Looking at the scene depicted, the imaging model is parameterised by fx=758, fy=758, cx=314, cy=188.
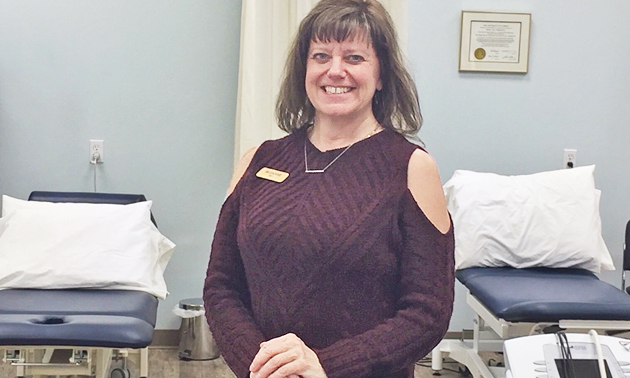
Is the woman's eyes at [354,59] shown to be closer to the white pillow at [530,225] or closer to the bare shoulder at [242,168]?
the bare shoulder at [242,168]

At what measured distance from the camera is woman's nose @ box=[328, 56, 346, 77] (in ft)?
4.38

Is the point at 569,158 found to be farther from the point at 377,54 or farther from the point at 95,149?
the point at 377,54

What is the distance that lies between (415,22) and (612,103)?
103cm

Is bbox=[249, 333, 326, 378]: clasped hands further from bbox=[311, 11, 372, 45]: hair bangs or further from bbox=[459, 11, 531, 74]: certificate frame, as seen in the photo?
bbox=[459, 11, 531, 74]: certificate frame

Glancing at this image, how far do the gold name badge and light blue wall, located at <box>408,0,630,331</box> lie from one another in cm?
228

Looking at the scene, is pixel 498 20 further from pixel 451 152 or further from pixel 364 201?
pixel 364 201

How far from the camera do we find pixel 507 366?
151cm

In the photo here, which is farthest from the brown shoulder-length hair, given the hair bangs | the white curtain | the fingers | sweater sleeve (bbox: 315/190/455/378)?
the white curtain

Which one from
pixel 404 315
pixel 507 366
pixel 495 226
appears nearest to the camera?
pixel 404 315

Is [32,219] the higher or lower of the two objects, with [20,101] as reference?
lower

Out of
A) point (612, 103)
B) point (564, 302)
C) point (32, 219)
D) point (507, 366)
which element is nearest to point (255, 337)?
point (507, 366)

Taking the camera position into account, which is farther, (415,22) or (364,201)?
(415,22)

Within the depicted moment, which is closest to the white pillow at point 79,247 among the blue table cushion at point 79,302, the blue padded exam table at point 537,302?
the blue table cushion at point 79,302

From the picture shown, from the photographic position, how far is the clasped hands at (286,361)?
1.21 meters
